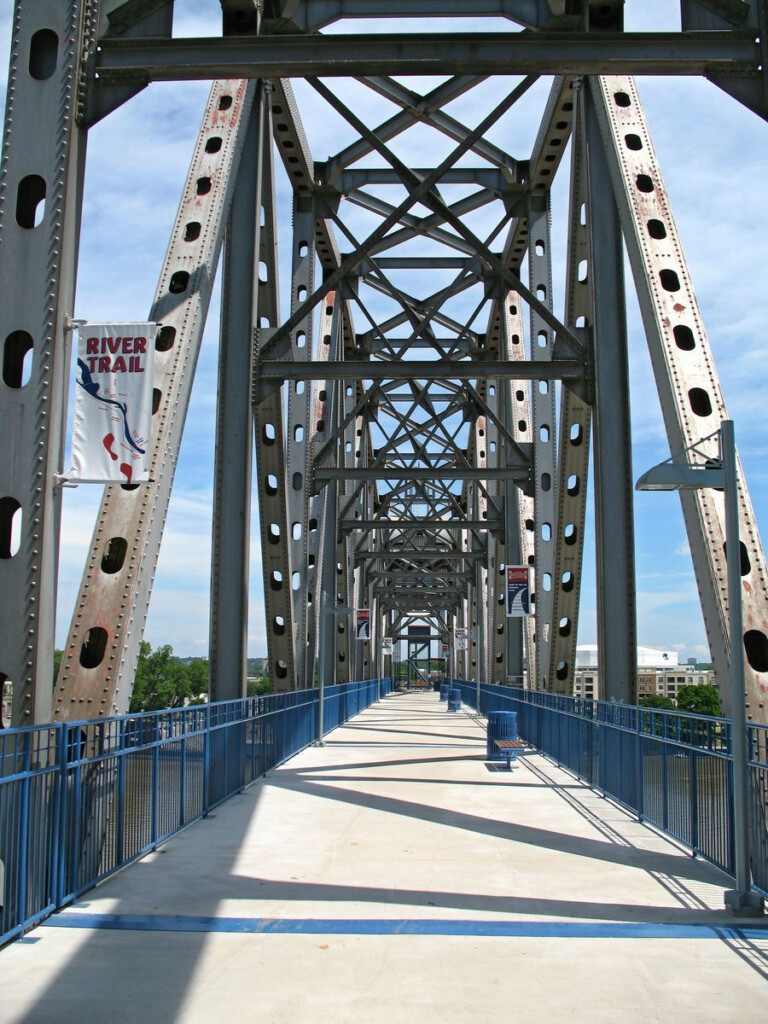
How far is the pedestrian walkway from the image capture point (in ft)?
18.5

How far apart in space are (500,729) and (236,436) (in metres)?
6.95

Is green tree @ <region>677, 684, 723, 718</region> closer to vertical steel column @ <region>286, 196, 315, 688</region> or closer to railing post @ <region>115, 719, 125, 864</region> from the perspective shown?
vertical steel column @ <region>286, 196, 315, 688</region>

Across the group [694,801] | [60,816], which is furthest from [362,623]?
[60,816]

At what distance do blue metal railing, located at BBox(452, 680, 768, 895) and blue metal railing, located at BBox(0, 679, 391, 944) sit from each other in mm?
4891

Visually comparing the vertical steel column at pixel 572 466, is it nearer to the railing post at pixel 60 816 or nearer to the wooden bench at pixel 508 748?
the wooden bench at pixel 508 748

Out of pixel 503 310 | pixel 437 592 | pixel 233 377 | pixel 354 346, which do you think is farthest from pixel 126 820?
pixel 437 592

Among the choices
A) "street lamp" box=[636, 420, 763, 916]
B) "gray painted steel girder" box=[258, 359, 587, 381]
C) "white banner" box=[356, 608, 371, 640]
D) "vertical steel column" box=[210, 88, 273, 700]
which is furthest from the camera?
"white banner" box=[356, 608, 371, 640]

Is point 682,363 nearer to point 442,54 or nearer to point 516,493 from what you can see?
point 442,54

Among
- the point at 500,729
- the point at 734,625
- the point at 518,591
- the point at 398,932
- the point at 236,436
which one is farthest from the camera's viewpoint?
the point at 518,591

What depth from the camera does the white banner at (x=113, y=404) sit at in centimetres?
831

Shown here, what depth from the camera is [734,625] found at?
26.5 feet

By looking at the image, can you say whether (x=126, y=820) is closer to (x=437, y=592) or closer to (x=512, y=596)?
(x=512, y=596)

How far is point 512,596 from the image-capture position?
23.0 m

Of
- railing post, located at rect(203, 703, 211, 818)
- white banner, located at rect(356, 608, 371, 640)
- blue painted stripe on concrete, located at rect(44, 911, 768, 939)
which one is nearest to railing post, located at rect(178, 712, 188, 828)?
railing post, located at rect(203, 703, 211, 818)
